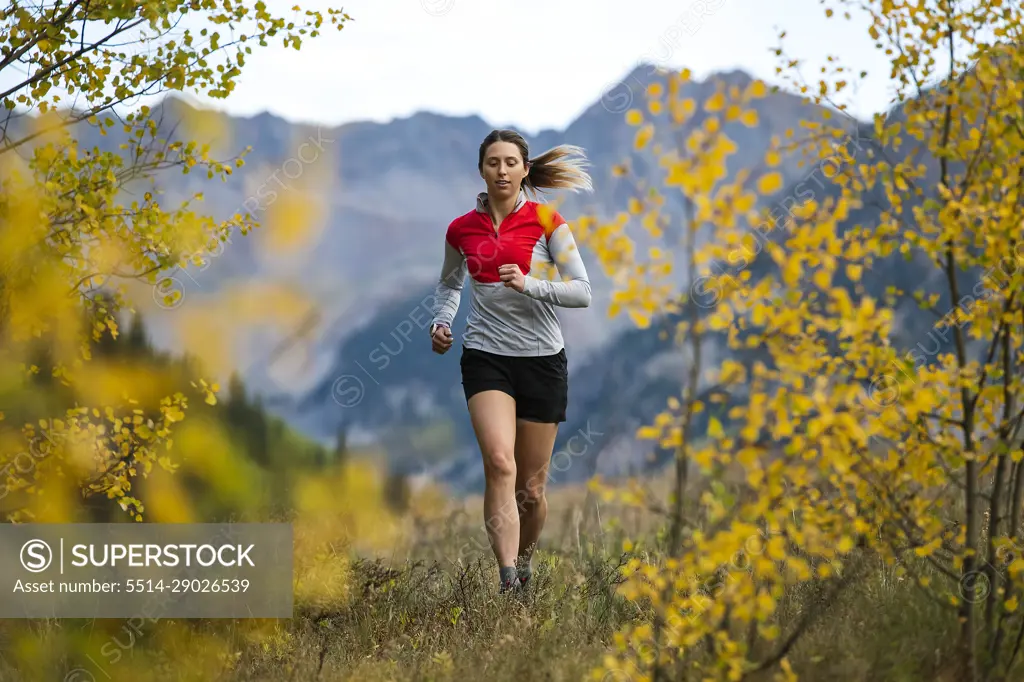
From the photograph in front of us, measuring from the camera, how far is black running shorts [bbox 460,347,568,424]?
183 inches

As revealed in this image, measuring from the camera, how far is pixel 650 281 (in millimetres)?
2645

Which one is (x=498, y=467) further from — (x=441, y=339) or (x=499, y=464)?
(x=441, y=339)

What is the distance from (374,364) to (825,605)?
2.96 m

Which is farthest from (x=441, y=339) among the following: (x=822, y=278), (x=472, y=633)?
(x=822, y=278)

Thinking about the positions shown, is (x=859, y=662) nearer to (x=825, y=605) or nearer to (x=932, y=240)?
(x=825, y=605)

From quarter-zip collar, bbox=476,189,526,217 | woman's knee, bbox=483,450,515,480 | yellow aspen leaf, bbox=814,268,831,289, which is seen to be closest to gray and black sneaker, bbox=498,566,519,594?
woman's knee, bbox=483,450,515,480

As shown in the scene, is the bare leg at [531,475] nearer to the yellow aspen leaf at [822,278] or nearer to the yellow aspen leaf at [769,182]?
the yellow aspen leaf at [822,278]

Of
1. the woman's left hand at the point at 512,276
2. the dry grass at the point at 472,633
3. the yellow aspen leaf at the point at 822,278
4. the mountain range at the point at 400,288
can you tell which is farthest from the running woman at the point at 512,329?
the mountain range at the point at 400,288

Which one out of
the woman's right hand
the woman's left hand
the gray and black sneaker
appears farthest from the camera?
the woman's right hand

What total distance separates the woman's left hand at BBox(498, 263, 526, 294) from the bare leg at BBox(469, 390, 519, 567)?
0.60 m

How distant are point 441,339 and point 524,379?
426 millimetres

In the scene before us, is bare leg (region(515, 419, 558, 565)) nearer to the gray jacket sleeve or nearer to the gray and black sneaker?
the gray and black sneaker

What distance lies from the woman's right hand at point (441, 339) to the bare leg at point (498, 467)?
26cm

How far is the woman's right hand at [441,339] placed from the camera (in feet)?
15.2
